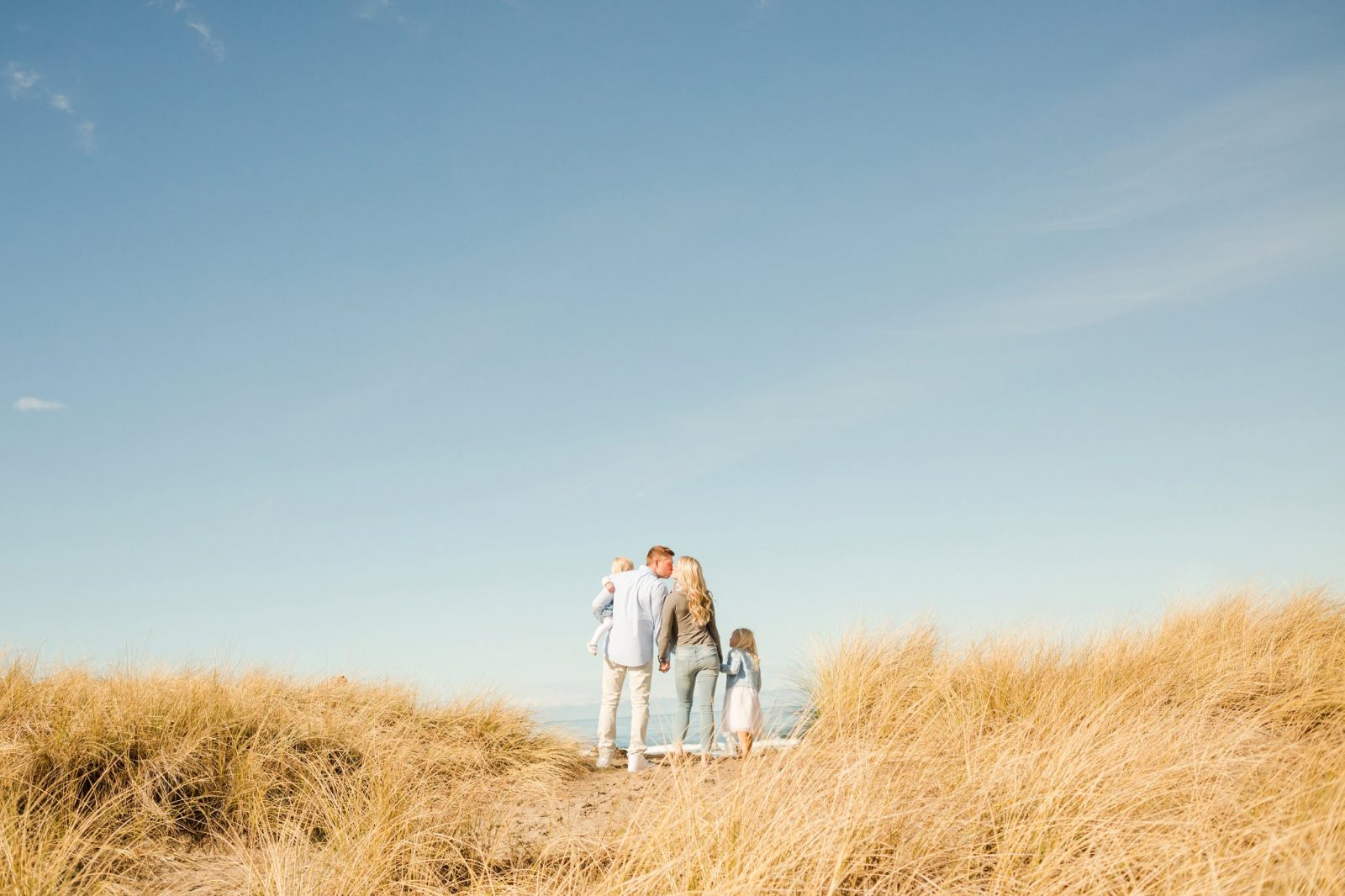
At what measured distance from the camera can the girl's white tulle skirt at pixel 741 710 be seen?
8930mm

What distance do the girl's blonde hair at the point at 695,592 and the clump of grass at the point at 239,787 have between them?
2.11 metres

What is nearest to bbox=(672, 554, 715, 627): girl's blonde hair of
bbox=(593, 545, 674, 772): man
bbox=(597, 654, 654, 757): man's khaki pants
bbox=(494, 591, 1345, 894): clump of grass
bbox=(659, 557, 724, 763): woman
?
bbox=(659, 557, 724, 763): woman

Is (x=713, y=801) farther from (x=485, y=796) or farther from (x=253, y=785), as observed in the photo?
(x=253, y=785)

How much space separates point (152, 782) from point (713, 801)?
4.75 m

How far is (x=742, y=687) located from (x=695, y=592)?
1097 millimetres

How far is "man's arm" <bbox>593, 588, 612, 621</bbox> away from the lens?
32.9 ft

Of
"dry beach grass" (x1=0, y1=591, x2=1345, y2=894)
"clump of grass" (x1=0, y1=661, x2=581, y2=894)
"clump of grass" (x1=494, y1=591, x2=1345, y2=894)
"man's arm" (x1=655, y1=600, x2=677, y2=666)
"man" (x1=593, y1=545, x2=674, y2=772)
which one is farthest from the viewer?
"man" (x1=593, y1=545, x2=674, y2=772)

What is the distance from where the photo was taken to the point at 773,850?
435 centimetres

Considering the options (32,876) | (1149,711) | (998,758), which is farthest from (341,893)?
(1149,711)

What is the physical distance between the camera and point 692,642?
355 inches

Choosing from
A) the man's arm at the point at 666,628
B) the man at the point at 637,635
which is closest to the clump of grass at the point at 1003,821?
the man's arm at the point at 666,628

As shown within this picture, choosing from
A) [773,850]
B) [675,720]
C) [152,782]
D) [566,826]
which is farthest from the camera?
[675,720]

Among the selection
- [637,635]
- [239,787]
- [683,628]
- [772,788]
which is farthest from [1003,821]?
[239,787]

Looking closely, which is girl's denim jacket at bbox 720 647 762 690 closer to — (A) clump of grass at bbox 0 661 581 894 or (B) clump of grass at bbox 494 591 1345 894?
(B) clump of grass at bbox 494 591 1345 894
